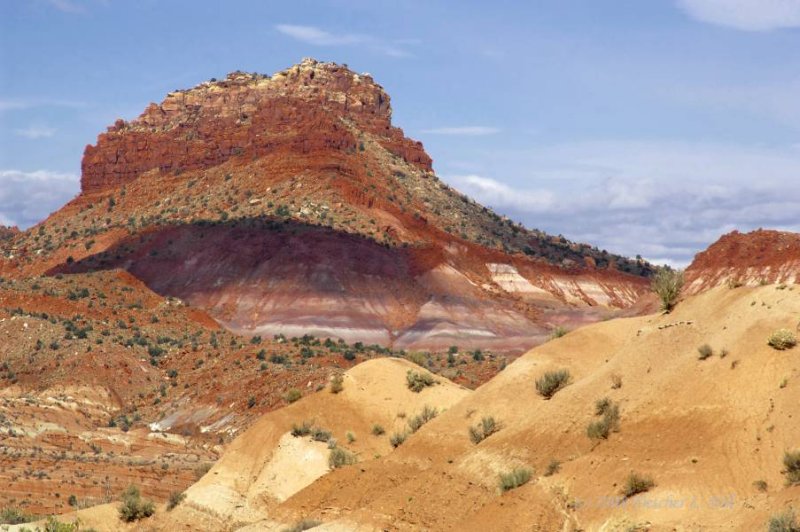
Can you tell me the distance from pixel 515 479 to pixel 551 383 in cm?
613

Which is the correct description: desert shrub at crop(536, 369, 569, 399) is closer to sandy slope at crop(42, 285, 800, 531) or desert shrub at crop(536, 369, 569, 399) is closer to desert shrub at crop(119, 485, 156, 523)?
sandy slope at crop(42, 285, 800, 531)

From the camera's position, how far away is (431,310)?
113750 millimetres

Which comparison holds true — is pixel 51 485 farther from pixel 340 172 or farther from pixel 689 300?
pixel 340 172

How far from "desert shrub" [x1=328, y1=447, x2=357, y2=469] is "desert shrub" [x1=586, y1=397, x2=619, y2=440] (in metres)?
10.7

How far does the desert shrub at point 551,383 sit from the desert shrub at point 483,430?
72.1 inches

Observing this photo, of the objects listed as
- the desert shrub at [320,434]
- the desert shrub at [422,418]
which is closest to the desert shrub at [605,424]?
the desert shrub at [422,418]

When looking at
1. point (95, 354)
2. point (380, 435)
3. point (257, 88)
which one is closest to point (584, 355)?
point (380, 435)

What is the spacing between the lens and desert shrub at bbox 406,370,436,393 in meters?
41.1

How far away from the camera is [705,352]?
27.3 meters

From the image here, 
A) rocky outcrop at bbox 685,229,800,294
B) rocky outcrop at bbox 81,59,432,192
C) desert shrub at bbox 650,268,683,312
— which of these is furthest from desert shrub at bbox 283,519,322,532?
rocky outcrop at bbox 81,59,432,192

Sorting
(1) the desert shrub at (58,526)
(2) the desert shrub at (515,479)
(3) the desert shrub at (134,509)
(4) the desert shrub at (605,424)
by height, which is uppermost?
(4) the desert shrub at (605,424)

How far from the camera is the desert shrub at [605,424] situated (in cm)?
2658

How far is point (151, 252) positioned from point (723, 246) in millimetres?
55465

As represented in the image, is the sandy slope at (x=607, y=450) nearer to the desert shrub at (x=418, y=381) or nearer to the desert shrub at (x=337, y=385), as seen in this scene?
the desert shrub at (x=337, y=385)
